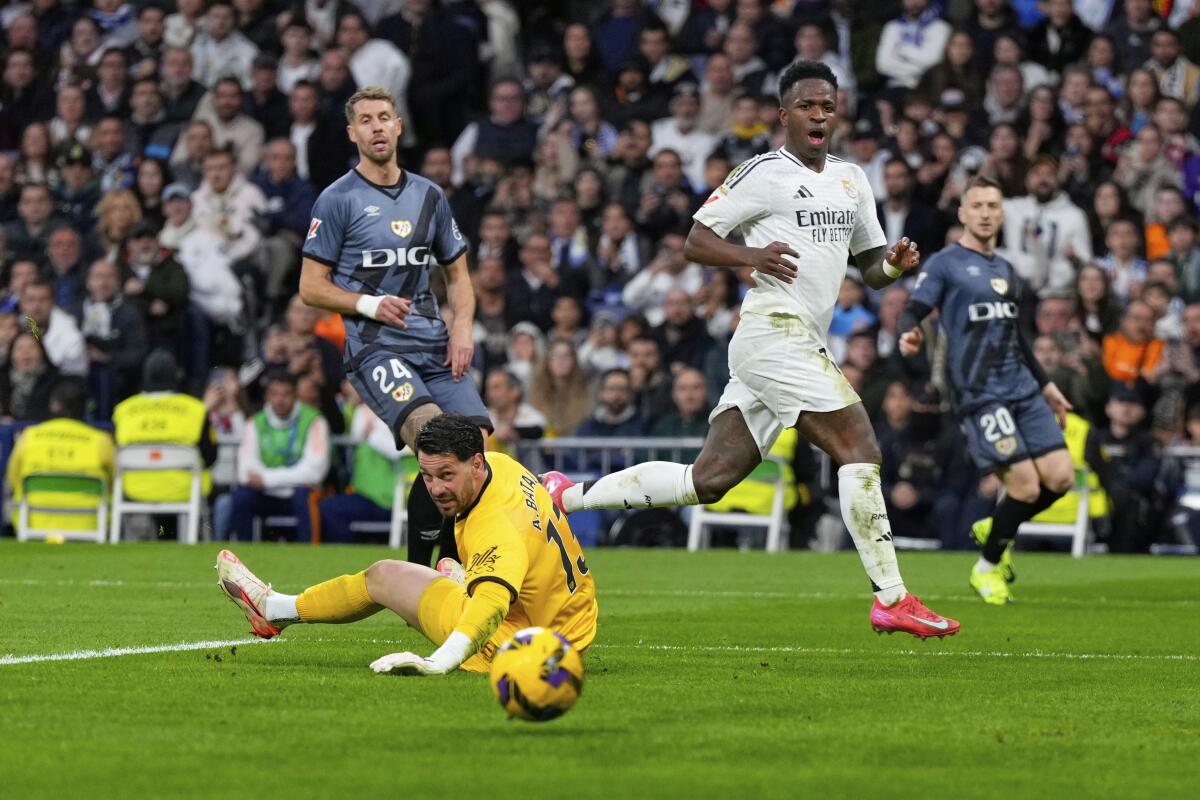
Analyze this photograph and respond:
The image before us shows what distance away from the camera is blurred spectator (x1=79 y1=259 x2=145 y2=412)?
2072 cm

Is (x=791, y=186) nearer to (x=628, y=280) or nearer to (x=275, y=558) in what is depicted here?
(x=275, y=558)

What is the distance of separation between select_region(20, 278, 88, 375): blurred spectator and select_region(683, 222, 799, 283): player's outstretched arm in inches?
484

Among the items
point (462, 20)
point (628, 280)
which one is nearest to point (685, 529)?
point (628, 280)

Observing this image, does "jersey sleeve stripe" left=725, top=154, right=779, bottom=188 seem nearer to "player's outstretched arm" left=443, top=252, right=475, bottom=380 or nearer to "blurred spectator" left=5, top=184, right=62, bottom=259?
"player's outstretched arm" left=443, top=252, right=475, bottom=380

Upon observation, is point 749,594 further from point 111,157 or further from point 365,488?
point 111,157

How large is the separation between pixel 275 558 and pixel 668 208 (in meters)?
6.53

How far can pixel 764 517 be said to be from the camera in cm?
1884

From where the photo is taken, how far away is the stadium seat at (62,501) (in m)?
19.1

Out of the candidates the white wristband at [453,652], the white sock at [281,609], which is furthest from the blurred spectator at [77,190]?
the white wristband at [453,652]

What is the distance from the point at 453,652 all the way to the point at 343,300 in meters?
3.58

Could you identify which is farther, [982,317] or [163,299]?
[163,299]

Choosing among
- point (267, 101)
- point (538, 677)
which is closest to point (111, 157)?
point (267, 101)

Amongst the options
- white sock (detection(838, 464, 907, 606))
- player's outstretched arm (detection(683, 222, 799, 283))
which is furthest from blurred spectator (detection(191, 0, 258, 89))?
white sock (detection(838, 464, 907, 606))

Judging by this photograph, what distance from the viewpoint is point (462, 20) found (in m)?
23.8
